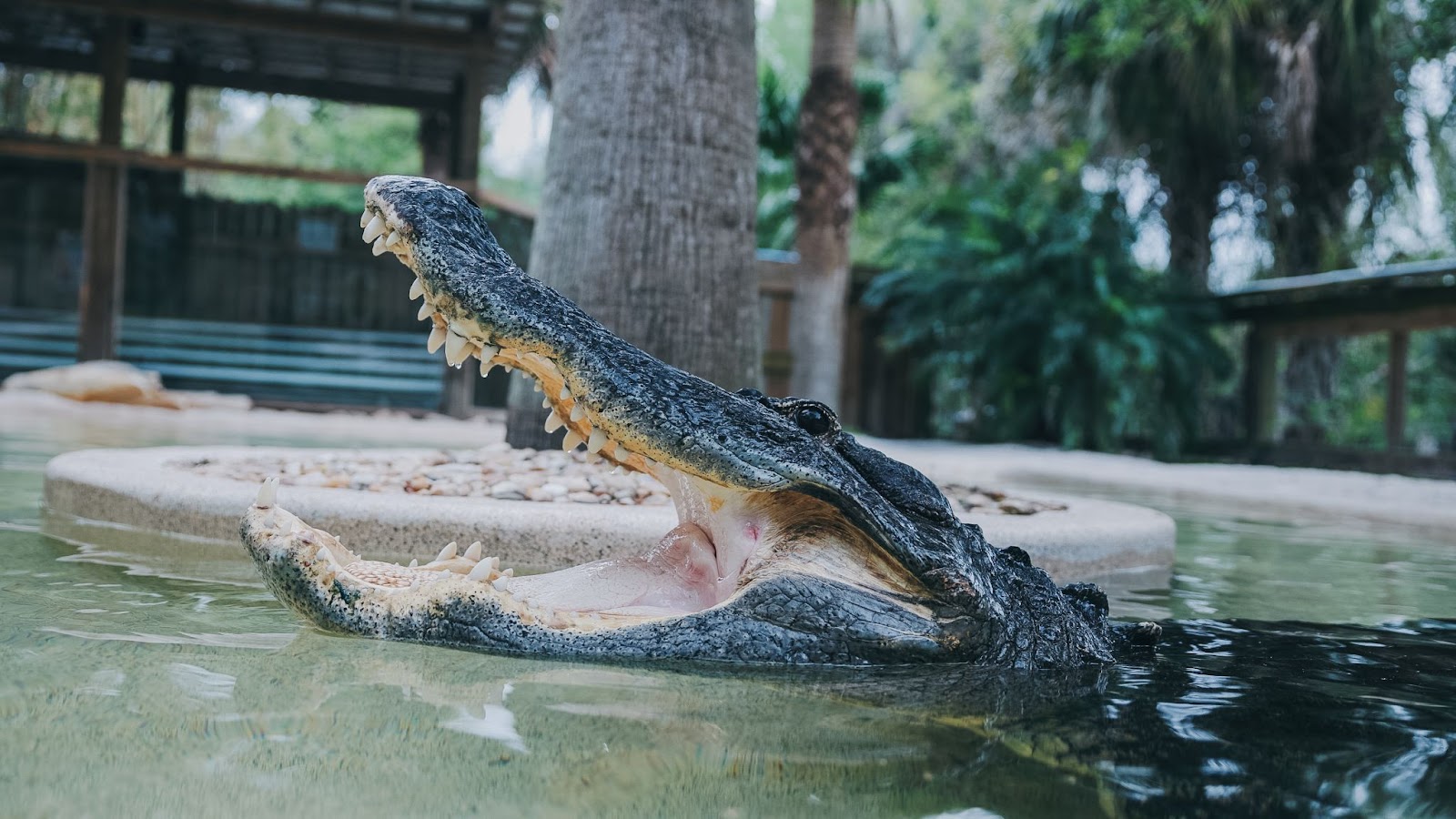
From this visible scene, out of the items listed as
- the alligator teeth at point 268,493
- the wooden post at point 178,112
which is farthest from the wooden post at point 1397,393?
the wooden post at point 178,112

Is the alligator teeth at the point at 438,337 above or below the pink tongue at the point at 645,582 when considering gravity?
above

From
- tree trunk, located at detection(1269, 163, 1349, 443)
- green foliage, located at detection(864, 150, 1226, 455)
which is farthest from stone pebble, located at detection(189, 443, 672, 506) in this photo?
tree trunk, located at detection(1269, 163, 1349, 443)

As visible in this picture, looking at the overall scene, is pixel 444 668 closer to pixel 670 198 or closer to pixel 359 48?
pixel 670 198

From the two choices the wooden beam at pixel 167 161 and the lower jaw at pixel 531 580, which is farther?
the wooden beam at pixel 167 161

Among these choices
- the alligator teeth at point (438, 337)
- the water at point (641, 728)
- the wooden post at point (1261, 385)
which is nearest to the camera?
the water at point (641, 728)

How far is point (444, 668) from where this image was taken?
2352 mm

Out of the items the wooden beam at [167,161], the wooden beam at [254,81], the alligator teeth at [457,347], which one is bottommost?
the alligator teeth at [457,347]

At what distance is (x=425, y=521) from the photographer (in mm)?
3789

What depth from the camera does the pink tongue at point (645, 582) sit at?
2.73 metres

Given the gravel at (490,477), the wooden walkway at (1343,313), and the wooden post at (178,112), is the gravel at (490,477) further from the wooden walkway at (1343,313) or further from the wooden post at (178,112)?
the wooden post at (178,112)

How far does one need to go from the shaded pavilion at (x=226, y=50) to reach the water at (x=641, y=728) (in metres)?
10.2

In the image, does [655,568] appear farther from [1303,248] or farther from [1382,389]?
[1382,389]

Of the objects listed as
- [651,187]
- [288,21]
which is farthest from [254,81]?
[651,187]

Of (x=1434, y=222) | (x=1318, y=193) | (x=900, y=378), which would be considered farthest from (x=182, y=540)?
(x=1434, y=222)
